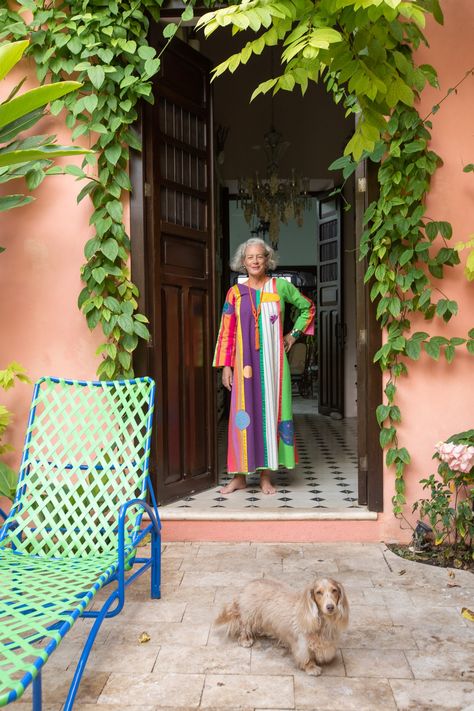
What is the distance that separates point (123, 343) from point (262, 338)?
3.27 ft

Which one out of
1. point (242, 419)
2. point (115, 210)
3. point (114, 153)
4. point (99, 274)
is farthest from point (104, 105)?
point (242, 419)

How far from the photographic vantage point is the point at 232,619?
2.45m

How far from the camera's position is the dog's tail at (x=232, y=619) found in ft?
8.03

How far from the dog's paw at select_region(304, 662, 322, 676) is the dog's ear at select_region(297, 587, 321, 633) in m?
0.13

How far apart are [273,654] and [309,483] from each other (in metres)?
2.17

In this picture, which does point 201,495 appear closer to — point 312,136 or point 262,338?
point 262,338

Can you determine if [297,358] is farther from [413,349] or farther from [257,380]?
[413,349]

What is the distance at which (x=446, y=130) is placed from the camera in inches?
140

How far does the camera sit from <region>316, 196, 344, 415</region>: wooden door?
7.74m

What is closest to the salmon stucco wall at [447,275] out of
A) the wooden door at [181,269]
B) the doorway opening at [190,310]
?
the doorway opening at [190,310]

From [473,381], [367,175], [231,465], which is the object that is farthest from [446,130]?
[231,465]

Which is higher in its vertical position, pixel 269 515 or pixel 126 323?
pixel 126 323

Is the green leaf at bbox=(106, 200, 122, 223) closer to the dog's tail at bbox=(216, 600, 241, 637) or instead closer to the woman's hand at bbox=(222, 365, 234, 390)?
the woman's hand at bbox=(222, 365, 234, 390)

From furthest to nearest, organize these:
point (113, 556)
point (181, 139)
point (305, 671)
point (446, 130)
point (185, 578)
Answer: point (181, 139) < point (446, 130) < point (185, 578) < point (113, 556) < point (305, 671)
